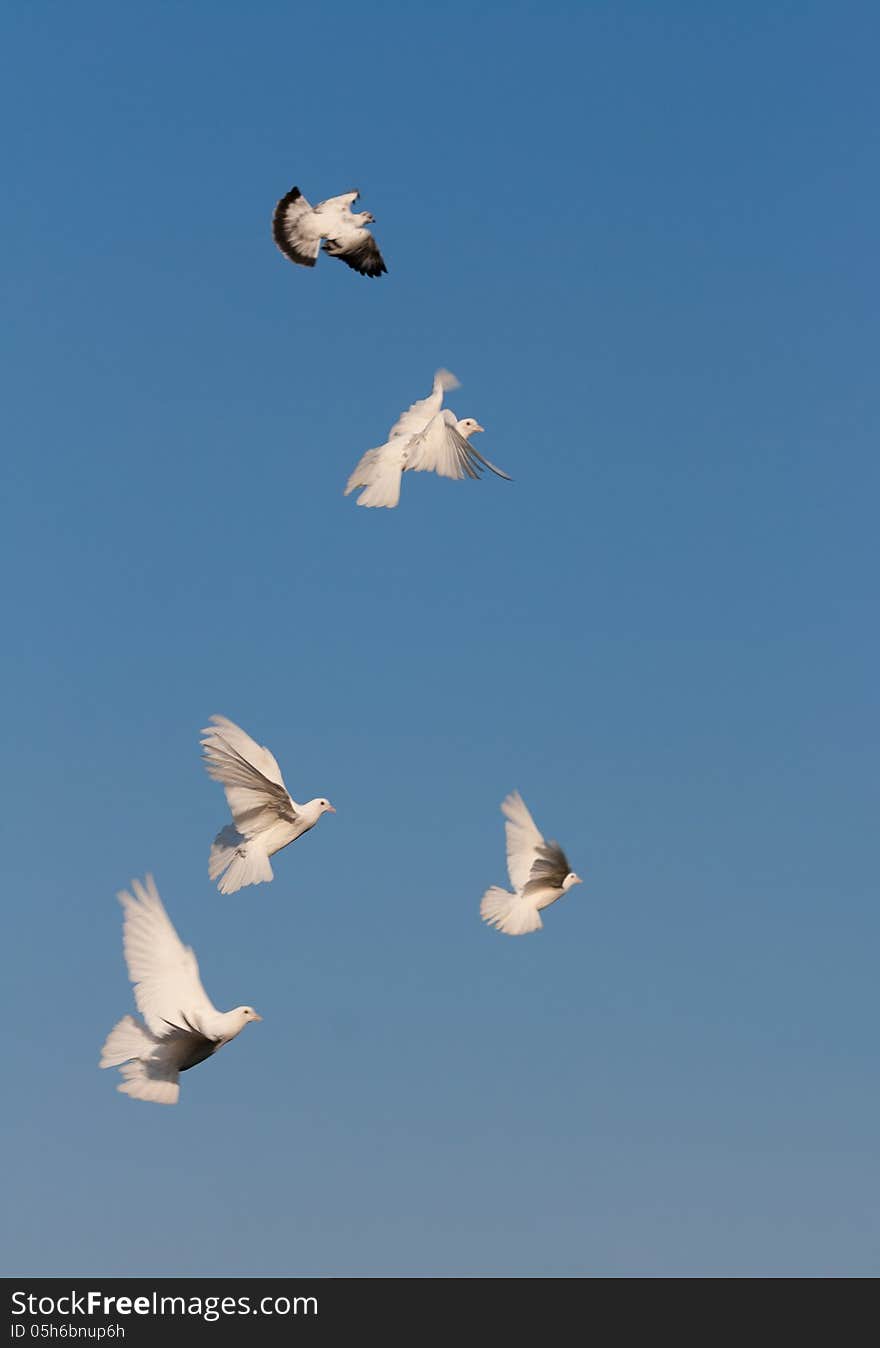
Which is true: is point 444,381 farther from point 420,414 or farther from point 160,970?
point 160,970

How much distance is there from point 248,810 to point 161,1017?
4257 millimetres

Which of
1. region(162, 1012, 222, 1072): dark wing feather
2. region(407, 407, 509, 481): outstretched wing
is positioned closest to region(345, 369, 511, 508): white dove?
region(407, 407, 509, 481): outstretched wing

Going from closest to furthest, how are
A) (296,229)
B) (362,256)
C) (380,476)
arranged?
(380,476)
(296,229)
(362,256)

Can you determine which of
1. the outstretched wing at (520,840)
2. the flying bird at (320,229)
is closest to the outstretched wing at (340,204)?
the flying bird at (320,229)

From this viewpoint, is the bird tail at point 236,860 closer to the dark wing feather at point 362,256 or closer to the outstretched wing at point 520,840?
the outstretched wing at point 520,840

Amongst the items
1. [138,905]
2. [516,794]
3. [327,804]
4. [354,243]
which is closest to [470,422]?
[354,243]

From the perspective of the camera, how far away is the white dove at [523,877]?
151ft

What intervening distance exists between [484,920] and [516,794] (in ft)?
9.44

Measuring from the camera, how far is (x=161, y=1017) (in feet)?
123

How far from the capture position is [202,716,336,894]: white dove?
37844 millimetres

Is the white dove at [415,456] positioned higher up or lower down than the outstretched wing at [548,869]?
higher up

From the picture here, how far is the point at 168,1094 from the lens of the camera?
122 feet

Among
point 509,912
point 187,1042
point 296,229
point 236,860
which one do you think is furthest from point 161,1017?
point 296,229

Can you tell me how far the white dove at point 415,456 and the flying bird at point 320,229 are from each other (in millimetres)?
4918
